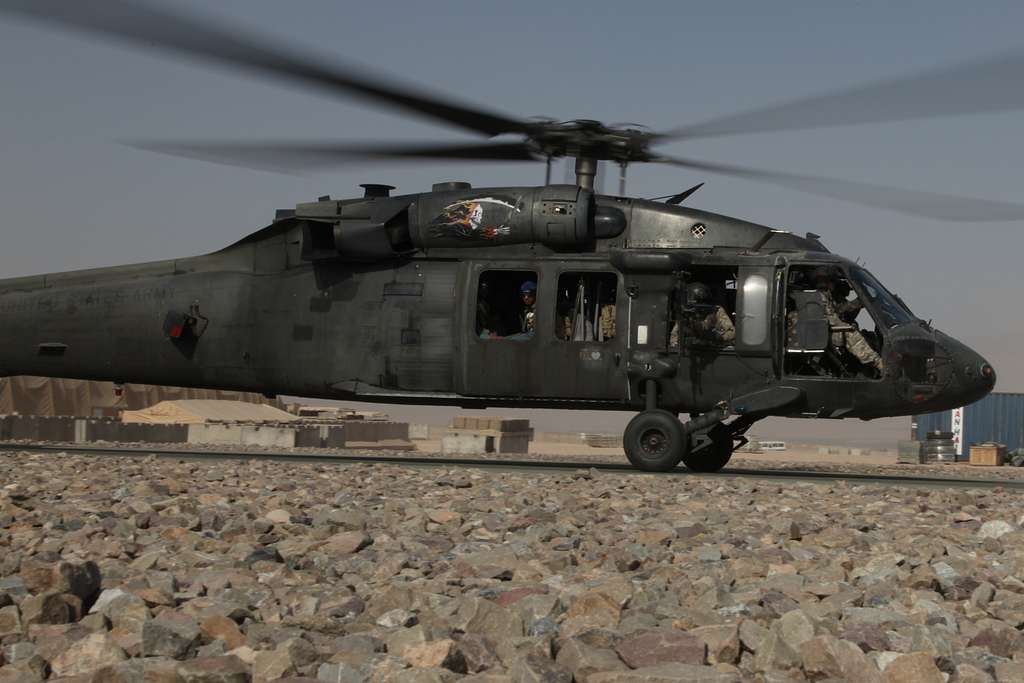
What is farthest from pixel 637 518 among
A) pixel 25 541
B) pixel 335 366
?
pixel 335 366

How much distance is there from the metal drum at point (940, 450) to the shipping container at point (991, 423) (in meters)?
4.66

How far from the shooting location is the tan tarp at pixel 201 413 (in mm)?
34691

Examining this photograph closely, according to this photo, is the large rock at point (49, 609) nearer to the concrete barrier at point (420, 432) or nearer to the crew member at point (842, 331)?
the crew member at point (842, 331)

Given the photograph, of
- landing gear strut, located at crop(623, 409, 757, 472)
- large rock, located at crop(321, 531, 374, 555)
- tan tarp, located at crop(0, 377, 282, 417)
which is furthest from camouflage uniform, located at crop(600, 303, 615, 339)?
tan tarp, located at crop(0, 377, 282, 417)

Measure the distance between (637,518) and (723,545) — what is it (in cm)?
160

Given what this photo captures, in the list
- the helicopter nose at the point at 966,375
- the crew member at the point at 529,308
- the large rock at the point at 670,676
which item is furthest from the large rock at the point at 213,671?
the helicopter nose at the point at 966,375

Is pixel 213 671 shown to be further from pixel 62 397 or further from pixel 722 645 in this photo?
pixel 62 397

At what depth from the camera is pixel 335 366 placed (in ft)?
46.4

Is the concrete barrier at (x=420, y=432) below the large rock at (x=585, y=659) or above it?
below

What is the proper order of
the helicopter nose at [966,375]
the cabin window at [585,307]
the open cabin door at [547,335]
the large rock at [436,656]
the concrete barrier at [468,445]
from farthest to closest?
1. the concrete barrier at [468,445]
2. the cabin window at [585,307]
3. the open cabin door at [547,335]
4. the helicopter nose at [966,375]
5. the large rock at [436,656]

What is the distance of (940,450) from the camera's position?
111 ft

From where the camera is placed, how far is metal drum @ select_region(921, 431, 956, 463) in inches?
1329

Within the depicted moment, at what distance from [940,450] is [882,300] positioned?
22.8 metres

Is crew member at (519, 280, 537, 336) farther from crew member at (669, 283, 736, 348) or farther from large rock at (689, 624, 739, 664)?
large rock at (689, 624, 739, 664)
